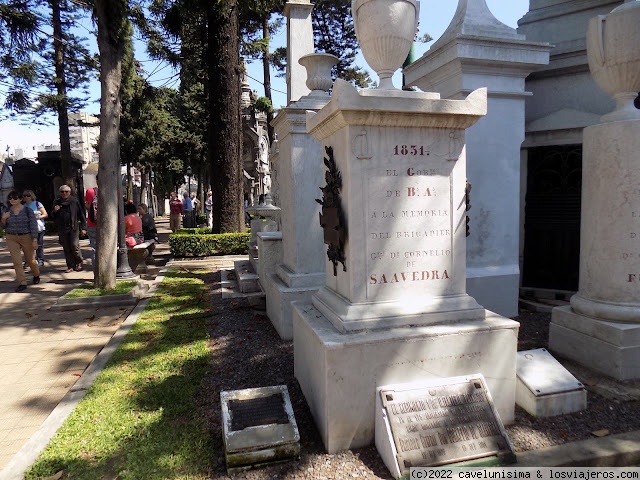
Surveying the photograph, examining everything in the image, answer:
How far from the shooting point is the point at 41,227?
11234 mm

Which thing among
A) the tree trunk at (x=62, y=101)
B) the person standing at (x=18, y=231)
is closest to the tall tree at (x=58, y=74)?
the tree trunk at (x=62, y=101)

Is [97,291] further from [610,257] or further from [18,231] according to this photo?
[610,257]

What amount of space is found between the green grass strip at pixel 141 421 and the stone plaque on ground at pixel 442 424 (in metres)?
1.22

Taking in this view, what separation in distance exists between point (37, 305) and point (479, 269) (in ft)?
23.8

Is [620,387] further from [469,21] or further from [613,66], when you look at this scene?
[469,21]

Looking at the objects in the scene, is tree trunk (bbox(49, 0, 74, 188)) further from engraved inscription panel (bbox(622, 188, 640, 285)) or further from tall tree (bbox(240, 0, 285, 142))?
engraved inscription panel (bbox(622, 188, 640, 285))

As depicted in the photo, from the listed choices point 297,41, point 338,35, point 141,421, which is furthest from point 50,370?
point 338,35

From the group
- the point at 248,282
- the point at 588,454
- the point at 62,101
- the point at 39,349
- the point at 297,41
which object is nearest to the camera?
the point at 588,454

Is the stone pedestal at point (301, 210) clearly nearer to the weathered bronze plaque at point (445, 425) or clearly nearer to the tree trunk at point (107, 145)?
the weathered bronze plaque at point (445, 425)

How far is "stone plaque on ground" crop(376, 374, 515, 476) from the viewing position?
2.59 metres

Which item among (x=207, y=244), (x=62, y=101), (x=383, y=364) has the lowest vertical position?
(x=383, y=364)

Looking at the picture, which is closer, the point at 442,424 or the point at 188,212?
the point at 442,424

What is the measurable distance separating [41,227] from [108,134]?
5561 mm

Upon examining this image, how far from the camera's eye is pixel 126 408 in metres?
3.48
